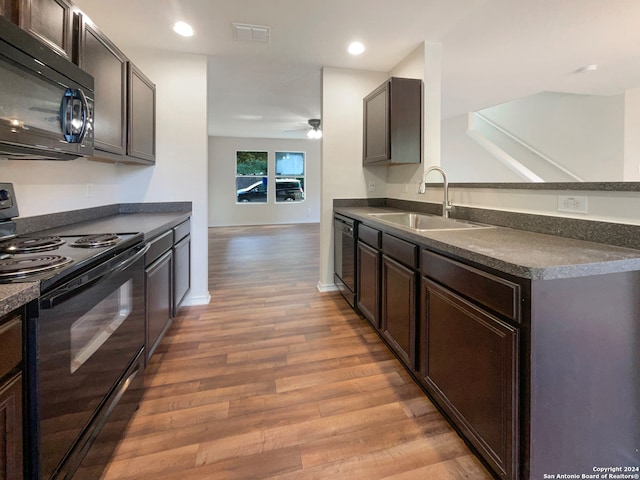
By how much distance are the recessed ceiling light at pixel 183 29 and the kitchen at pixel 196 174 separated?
37 centimetres

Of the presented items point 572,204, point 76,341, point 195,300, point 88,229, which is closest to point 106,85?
point 88,229

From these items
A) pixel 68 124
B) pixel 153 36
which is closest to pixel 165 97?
pixel 153 36

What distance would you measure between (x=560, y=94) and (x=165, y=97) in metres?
6.11

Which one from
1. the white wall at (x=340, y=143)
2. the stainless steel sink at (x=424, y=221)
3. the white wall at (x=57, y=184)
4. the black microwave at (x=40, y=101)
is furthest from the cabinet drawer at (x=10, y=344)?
the white wall at (x=340, y=143)

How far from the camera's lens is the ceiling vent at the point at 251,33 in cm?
267

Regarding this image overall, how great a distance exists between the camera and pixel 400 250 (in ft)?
6.47

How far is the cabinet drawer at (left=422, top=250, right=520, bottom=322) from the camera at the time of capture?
1.11 meters

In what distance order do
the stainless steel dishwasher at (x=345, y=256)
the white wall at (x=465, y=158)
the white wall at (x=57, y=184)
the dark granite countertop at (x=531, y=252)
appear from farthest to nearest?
the white wall at (x=465, y=158) < the stainless steel dishwasher at (x=345, y=256) < the white wall at (x=57, y=184) < the dark granite countertop at (x=531, y=252)

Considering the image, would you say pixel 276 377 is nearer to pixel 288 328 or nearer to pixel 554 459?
pixel 288 328

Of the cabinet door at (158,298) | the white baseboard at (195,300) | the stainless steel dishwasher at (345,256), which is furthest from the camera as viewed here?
the white baseboard at (195,300)

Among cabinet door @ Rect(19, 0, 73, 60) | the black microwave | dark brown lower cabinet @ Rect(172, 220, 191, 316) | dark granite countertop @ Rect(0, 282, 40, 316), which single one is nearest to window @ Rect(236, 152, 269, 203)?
dark brown lower cabinet @ Rect(172, 220, 191, 316)

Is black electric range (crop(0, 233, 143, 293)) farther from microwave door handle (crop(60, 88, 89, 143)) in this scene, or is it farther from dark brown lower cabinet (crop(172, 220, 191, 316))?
dark brown lower cabinet (crop(172, 220, 191, 316))

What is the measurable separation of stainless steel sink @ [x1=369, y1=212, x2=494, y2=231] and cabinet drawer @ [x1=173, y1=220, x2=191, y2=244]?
5.26ft

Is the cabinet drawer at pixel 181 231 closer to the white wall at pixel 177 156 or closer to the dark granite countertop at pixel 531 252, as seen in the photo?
the white wall at pixel 177 156
